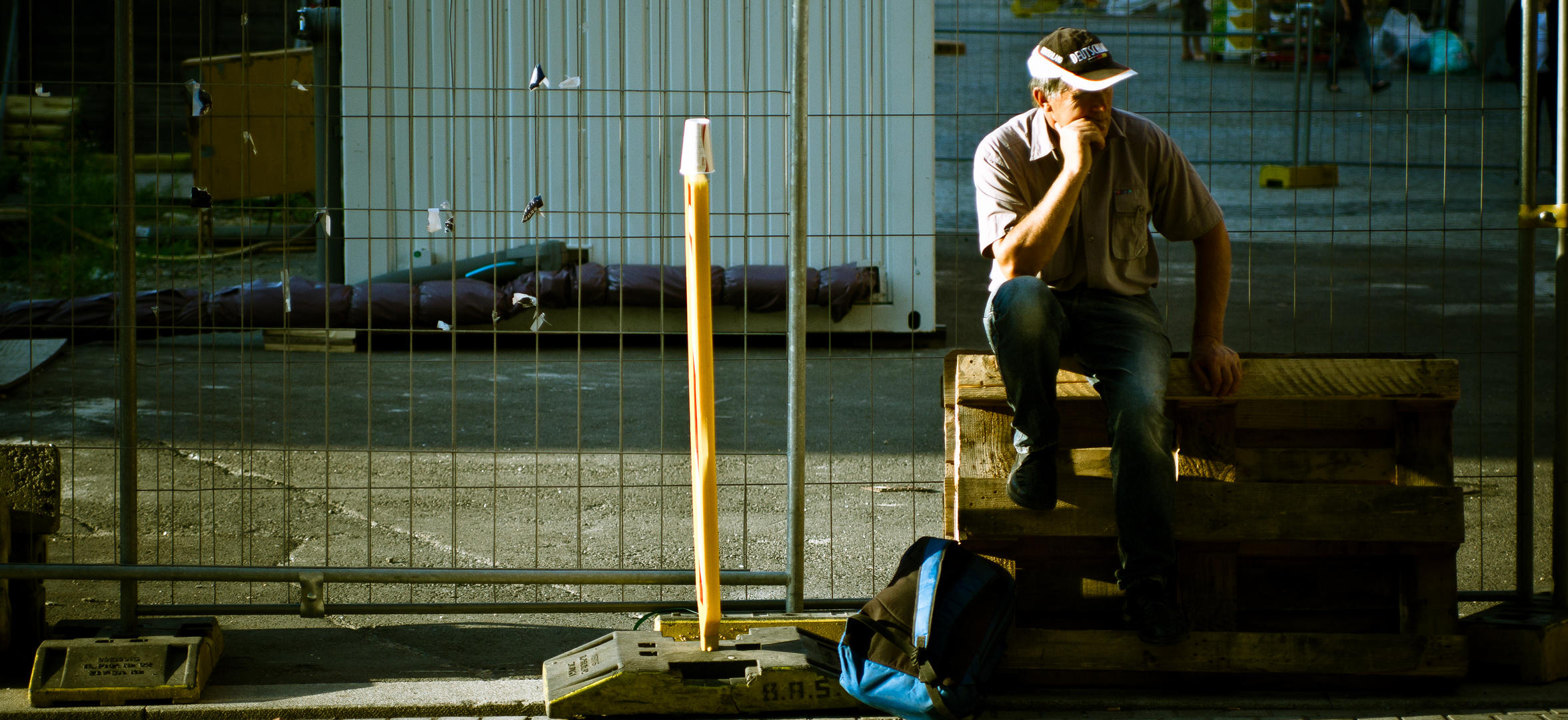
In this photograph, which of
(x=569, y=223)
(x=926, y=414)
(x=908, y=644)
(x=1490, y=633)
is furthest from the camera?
(x=569, y=223)

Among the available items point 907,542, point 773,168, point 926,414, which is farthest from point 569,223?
point 907,542

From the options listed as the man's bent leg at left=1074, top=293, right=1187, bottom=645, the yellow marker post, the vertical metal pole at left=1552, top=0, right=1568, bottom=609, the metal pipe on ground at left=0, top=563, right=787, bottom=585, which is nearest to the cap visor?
the man's bent leg at left=1074, top=293, right=1187, bottom=645

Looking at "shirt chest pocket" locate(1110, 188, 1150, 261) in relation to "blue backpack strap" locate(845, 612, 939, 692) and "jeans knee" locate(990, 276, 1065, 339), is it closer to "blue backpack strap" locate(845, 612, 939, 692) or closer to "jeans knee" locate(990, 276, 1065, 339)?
"jeans knee" locate(990, 276, 1065, 339)

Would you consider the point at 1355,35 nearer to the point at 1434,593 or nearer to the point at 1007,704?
the point at 1434,593

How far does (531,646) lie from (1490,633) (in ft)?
8.82

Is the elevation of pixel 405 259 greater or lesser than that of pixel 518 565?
greater

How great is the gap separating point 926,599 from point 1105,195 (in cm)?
120

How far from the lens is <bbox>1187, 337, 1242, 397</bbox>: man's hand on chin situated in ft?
11.4

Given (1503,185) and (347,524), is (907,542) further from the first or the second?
(1503,185)

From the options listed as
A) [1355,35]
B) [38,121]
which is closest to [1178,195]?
[38,121]

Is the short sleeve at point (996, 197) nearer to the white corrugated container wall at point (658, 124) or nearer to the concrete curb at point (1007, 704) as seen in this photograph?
the concrete curb at point (1007, 704)

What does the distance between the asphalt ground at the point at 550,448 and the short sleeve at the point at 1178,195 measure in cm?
20

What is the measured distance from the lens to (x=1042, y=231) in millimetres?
3508

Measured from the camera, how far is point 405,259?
9.53 meters
